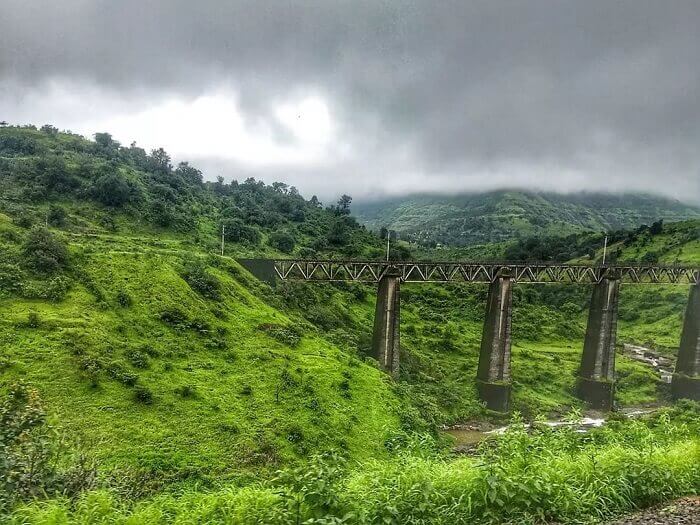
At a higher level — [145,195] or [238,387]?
[145,195]

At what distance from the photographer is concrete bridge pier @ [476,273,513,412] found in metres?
42.6

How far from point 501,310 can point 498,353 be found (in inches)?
153

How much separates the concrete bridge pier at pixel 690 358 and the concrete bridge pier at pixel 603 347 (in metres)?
10.6

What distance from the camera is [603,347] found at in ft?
159

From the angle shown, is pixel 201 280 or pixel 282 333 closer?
pixel 282 333

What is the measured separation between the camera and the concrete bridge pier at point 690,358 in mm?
51844

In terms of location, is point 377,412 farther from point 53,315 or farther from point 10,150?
point 10,150

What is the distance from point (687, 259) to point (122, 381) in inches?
4309

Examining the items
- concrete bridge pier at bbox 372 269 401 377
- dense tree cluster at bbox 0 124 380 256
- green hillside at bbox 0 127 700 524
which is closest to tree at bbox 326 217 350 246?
dense tree cluster at bbox 0 124 380 256

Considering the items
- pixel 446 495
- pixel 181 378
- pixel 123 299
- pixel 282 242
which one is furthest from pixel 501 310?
pixel 282 242

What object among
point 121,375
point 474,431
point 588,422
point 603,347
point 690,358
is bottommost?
point 588,422

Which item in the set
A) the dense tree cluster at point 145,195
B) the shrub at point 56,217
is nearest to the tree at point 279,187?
the dense tree cluster at point 145,195

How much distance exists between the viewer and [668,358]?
6912 cm

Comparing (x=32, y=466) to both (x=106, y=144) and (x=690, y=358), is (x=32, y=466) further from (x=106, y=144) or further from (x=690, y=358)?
(x=106, y=144)
